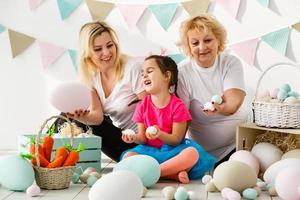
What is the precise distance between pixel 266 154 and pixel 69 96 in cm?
87

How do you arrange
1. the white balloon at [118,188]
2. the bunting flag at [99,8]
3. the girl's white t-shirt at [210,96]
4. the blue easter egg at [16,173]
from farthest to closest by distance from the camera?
the bunting flag at [99,8]
the girl's white t-shirt at [210,96]
the blue easter egg at [16,173]
the white balloon at [118,188]

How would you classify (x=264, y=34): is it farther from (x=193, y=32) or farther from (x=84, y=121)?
(x=84, y=121)

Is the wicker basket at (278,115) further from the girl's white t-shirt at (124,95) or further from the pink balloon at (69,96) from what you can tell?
the pink balloon at (69,96)

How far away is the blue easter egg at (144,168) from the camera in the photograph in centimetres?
203

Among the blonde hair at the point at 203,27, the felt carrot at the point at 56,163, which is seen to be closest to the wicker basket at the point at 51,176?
the felt carrot at the point at 56,163

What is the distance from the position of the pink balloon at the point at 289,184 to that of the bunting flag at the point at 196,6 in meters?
1.40

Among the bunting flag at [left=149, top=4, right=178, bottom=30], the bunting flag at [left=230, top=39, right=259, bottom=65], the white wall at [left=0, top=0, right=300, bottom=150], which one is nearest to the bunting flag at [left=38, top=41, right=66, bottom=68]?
the white wall at [left=0, top=0, right=300, bottom=150]

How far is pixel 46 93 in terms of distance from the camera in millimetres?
3268

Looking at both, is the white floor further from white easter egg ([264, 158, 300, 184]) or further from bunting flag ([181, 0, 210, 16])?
bunting flag ([181, 0, 210, 16])

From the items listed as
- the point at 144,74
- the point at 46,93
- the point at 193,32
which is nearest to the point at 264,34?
the point at 193,32

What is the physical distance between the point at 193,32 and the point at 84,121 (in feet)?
2.15

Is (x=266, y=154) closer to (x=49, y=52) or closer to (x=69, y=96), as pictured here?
(x=69, y=96)

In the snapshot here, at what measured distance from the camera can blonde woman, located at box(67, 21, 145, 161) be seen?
2621mm

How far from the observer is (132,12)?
10.4 feet
